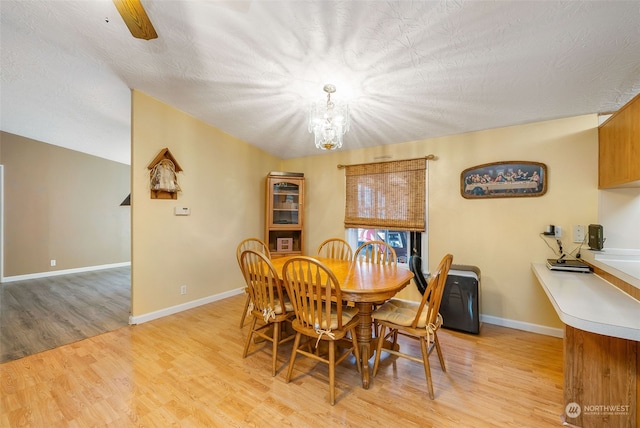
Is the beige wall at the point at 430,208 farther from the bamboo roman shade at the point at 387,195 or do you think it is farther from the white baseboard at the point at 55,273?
the white baseboard at the point at 55,273

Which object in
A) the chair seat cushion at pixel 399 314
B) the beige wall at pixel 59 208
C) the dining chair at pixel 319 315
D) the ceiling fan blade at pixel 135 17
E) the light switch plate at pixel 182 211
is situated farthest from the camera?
the beige wall at pixel 59 208

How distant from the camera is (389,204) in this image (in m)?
3.58

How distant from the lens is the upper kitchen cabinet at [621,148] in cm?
176

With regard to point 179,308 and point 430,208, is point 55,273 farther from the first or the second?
point 430,208

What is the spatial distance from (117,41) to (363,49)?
6.87 ft

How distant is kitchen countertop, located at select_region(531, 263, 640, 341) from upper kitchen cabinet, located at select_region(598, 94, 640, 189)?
2.59 ft

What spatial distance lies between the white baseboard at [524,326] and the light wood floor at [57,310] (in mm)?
4214

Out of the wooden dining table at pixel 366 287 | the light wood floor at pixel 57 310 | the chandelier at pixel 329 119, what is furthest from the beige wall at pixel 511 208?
the light wood floor at pixel 57 310

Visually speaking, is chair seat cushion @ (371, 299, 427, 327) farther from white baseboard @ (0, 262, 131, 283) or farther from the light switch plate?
white baseboard @ (0, 262, 131, 283)

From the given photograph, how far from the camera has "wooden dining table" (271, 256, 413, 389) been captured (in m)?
1.79

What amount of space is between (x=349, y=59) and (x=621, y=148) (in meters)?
2.21

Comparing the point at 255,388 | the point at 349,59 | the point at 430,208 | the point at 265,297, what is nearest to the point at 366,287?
the point at 265,297

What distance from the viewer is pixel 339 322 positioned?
69.7 inches

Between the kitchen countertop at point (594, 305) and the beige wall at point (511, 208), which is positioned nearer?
the kitchen countertop at point (594, 305)
